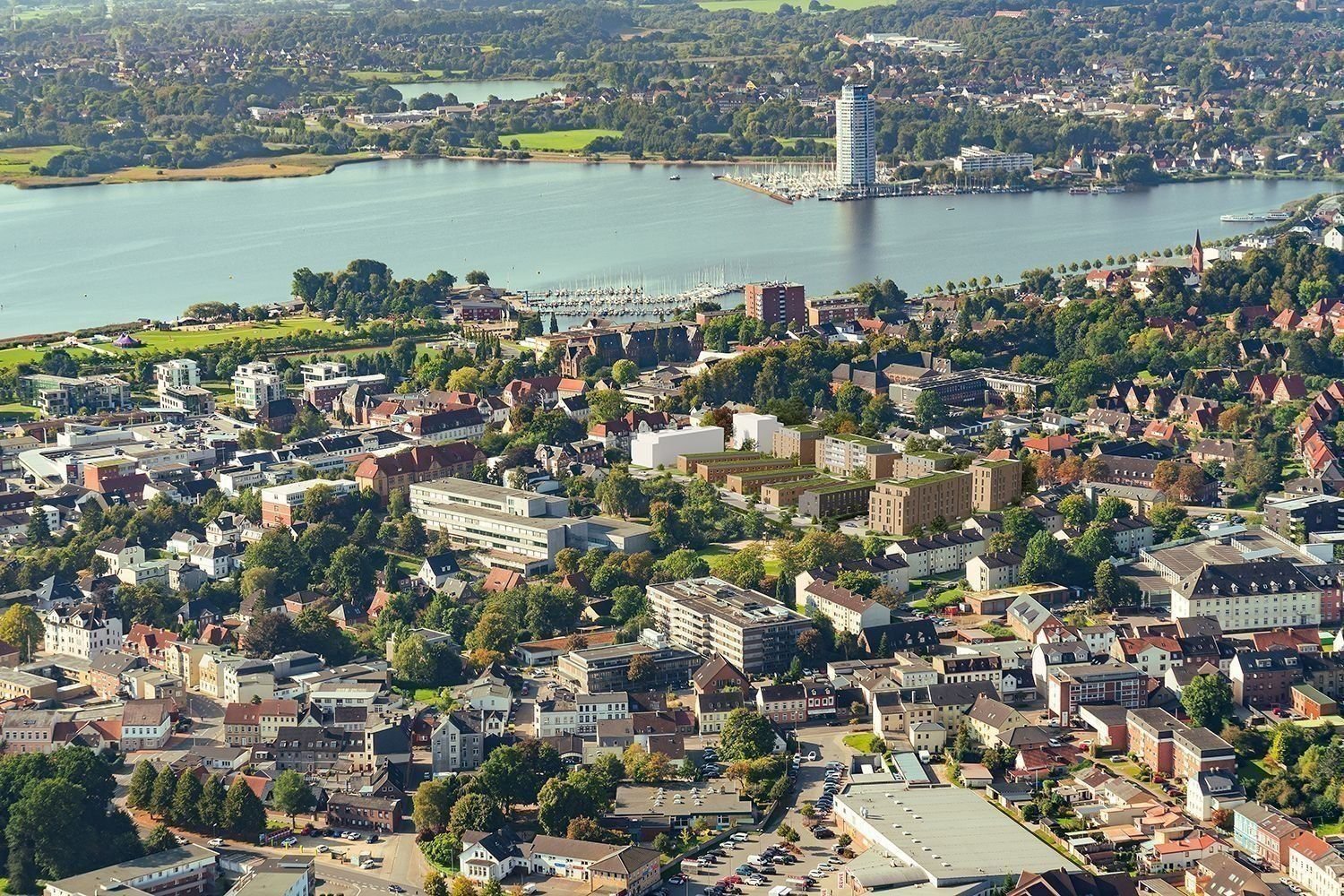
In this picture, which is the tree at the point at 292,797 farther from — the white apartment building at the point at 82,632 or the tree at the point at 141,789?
the white apartment building at the point at 82,632

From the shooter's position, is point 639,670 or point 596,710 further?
point 639,670

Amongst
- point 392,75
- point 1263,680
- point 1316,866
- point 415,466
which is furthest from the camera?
point 392,75

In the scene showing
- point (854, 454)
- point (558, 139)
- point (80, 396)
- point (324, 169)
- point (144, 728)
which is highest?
point (854, 454)

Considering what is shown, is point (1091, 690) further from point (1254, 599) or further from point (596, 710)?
point (596, 710)

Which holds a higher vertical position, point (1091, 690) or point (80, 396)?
point (1091, 690)

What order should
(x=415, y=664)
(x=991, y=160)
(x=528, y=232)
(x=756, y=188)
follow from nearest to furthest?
1. (x=415, y=664)
2. (x=528, y=232)
3. (x=756, y=188)
4. (x=991, y=160)

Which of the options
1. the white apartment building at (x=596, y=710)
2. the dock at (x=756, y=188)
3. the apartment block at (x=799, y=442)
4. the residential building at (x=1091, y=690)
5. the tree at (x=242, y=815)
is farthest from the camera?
the dock at (x=756, y=188)

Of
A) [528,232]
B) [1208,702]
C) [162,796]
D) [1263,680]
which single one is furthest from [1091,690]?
[528,232]

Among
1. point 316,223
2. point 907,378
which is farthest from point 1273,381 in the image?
point 316,223

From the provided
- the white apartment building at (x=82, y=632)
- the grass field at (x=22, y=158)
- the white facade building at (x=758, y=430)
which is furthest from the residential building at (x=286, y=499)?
the grass field at (x=22, y=158)
